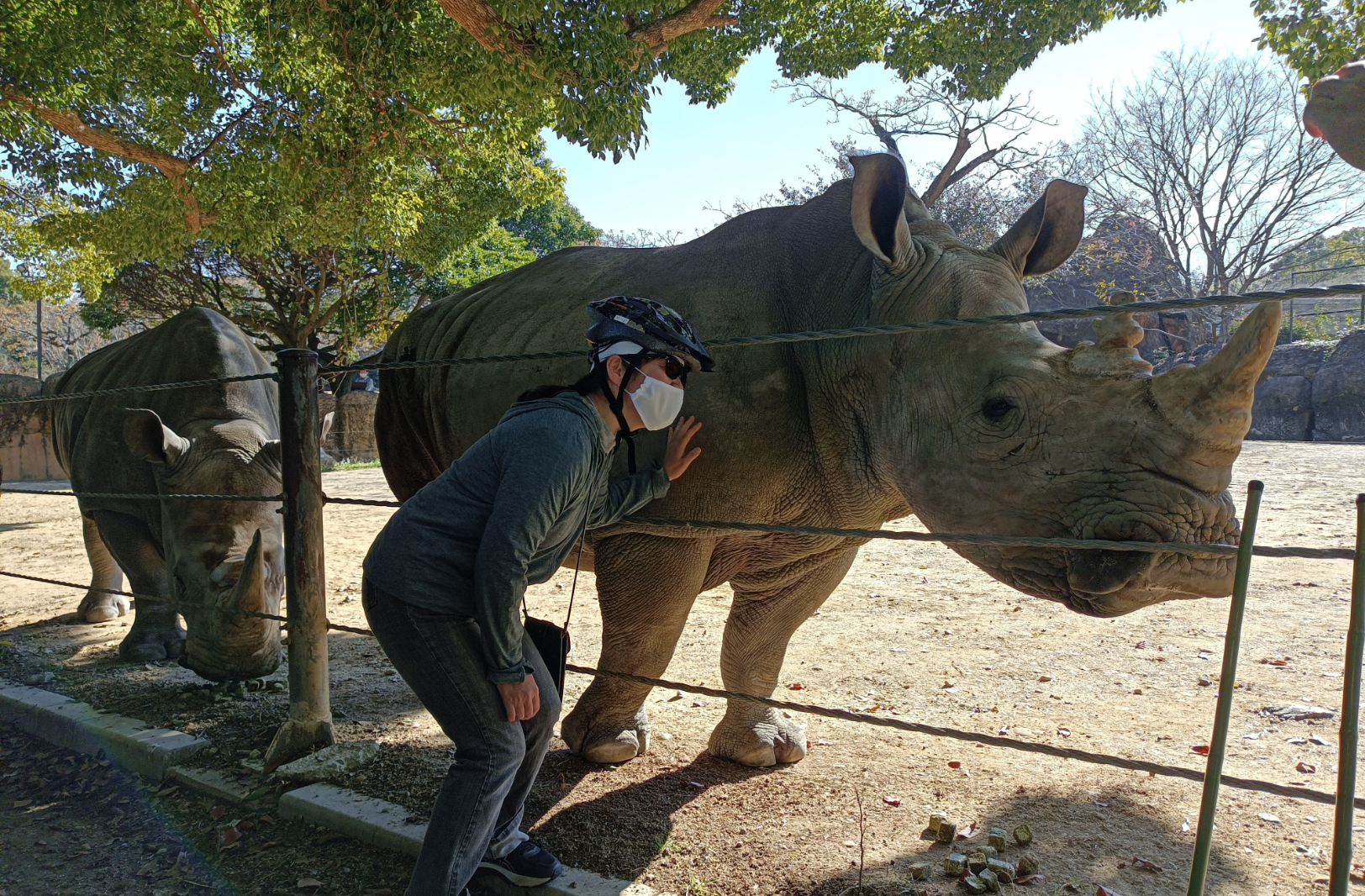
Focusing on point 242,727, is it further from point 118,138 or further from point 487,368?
point 118,138

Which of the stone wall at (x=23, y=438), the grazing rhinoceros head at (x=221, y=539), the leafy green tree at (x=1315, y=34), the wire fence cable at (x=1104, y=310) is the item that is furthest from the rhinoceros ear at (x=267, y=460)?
the stone wall at (x=23, y=438)

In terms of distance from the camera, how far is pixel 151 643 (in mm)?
6105

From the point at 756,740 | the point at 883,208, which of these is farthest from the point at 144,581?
the point at 883,208

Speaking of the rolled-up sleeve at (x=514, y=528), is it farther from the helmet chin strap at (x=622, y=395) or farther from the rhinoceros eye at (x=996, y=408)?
the rhinoceros eye at (x=996, y=408)

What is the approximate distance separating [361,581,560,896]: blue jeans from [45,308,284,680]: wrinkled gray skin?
7.16 ft

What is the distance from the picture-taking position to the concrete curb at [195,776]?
300 cm

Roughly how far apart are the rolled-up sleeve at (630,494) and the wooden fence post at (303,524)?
4.72 feet

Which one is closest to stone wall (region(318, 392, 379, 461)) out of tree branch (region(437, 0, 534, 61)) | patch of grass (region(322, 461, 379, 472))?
patch of grass (region(322, 461, 379, 472))

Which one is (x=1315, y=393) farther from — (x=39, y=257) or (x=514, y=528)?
(x=39, y=257)

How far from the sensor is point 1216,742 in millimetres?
1837

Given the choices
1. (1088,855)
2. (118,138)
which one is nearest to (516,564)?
(1088,855)

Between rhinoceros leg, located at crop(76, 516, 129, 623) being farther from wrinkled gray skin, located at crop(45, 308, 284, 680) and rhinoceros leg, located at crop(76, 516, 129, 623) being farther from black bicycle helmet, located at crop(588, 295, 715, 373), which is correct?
black bicycle helmet, located at crop(588, 295, 715, 373)

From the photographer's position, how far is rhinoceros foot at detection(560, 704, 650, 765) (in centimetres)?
400

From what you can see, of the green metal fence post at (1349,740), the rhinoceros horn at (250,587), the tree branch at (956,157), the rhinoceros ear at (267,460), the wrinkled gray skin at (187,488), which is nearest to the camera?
the green metal fence post at (1349,740)
